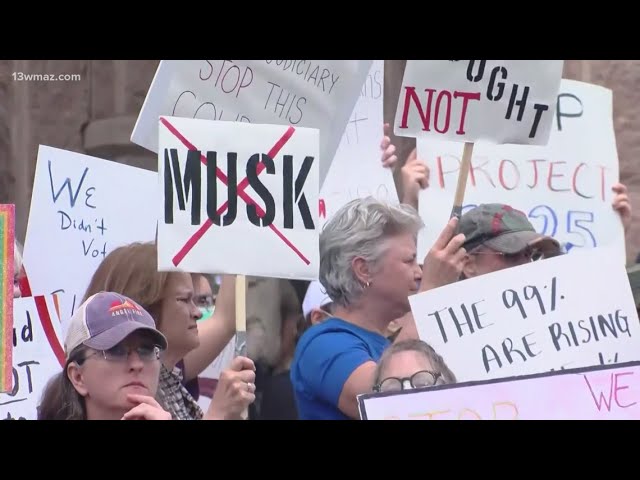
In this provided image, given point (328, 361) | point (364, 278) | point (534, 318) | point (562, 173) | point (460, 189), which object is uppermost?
point (562, 173)

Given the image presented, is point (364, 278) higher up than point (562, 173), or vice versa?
point (562, 173)

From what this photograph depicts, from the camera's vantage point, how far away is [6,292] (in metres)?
4.12

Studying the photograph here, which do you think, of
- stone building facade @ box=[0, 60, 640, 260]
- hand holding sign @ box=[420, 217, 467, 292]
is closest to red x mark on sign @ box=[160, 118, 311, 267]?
hand holding sign @ box=[420, 217, 467, 292]

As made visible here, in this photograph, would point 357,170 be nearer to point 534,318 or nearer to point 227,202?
point 534,318

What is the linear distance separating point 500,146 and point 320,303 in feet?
2.67

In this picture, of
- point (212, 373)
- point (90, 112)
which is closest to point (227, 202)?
point (212, 373)

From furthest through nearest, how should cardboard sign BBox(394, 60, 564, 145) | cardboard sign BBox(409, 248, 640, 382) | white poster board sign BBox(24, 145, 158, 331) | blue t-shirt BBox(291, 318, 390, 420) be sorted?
1. white poster board sign BBox(24, 145, 158, 331)
2. cardboard sign BBox(394, 60, 564, 145)
3. cardboard sign BBox(409, 248, 640, 382)
4. blue t-shirt BBox(291, 318, 390, 420)

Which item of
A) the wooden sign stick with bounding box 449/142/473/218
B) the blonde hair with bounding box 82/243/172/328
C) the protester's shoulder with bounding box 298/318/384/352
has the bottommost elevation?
the protester's shoulder with bounding box 298/318/384/352

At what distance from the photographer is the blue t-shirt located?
413 cm

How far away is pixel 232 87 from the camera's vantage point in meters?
4.52

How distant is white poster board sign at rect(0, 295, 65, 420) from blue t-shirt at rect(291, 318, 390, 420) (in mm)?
742

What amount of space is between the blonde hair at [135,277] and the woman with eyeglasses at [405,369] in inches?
25.8

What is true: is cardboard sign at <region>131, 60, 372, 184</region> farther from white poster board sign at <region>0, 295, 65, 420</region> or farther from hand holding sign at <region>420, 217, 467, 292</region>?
white poster board sign at <region>0, 295, 65, 420</region>

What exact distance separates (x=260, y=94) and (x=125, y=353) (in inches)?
A: 38.9
